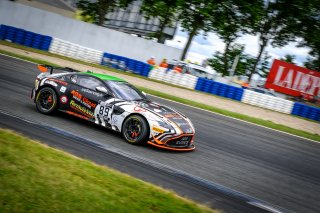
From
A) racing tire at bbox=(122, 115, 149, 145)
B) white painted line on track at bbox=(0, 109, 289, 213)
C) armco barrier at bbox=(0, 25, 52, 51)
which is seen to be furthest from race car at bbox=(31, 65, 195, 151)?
armco barrier at bbox=(0, 25, 52, 51)

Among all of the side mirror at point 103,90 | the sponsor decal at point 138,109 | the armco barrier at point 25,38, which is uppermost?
the armco barrier at point 25,38

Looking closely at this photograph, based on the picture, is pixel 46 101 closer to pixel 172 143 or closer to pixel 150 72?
pixel 172 143

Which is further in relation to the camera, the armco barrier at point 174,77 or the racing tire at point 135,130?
the armco barrier at point 174,77

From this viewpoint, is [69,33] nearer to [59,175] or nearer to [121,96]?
[121,96]

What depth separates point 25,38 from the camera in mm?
28969

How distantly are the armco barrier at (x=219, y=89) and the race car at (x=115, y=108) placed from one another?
14608 millimetres

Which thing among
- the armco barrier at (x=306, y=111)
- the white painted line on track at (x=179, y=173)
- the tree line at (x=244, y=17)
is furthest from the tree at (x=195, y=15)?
the white painted line on track at (x=179, y=173)

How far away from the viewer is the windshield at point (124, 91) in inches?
345

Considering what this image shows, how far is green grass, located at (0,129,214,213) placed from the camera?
163 inches

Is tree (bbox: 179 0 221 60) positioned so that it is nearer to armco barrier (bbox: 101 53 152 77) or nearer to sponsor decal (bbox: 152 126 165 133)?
armco barrier (bbox: 101 53 152 77)

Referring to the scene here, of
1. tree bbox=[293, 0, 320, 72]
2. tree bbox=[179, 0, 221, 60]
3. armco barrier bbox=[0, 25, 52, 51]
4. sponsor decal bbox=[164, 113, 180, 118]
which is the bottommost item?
sponsor decal bbox=[164, 113, 180, 118]

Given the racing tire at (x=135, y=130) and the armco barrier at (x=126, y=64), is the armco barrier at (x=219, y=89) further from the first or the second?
the racing tire at (x=135, y=130)

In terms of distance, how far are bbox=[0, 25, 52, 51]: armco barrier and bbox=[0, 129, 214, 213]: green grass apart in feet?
77.8

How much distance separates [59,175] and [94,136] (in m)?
3.37
